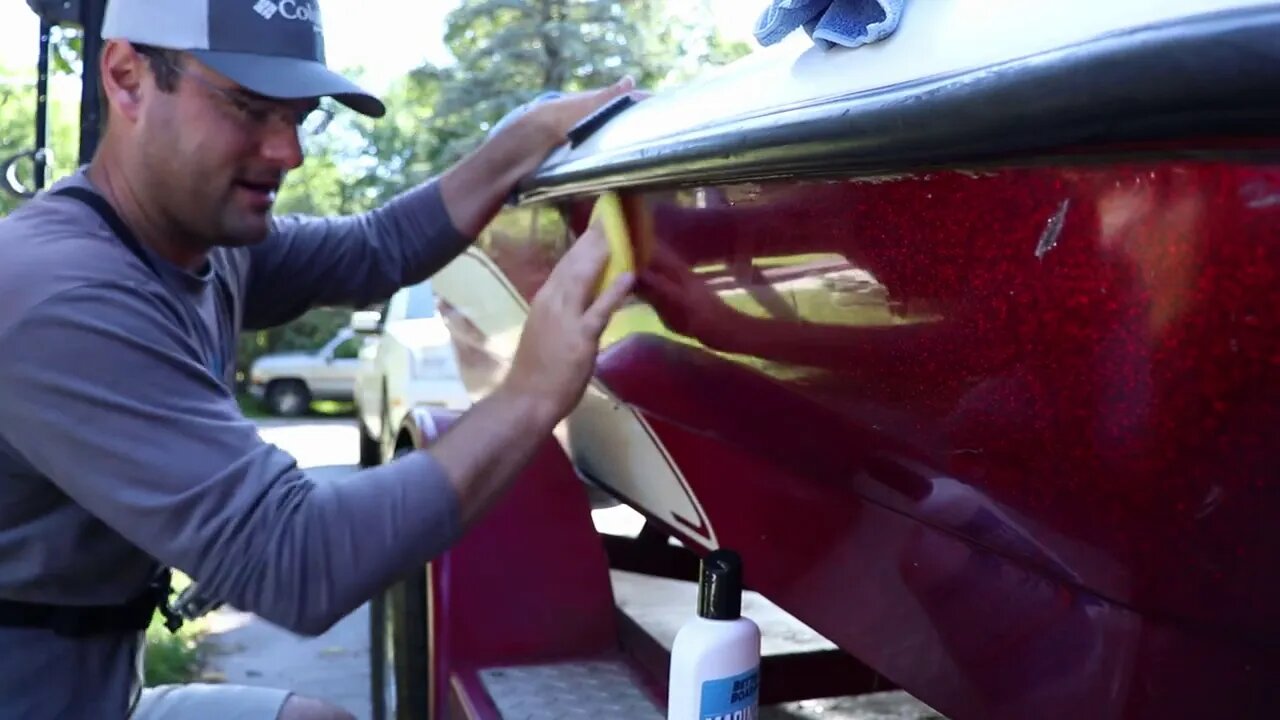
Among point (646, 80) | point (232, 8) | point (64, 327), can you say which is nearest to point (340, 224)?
point (232, 8)

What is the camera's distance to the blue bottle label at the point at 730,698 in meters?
1.43

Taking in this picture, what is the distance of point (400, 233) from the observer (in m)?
2.57

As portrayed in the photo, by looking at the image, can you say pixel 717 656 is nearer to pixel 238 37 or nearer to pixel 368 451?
pixel 238 37

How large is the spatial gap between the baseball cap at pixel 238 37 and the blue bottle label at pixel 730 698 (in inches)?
37.9

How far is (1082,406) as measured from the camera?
1183mm

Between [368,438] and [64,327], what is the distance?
19.6 ft

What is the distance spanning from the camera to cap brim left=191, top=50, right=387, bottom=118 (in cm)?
165

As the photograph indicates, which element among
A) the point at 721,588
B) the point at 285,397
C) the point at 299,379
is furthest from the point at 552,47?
the point at 721,588

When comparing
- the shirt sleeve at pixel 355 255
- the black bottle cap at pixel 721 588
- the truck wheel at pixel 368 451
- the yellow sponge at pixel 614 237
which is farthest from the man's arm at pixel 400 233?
the truck wheel at pixel 368 451

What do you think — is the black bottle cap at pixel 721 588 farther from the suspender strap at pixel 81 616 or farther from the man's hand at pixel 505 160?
the man's hand at pixel 505 160

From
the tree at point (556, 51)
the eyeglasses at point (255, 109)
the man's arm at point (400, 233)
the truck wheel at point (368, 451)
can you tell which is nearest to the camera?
the eyeglasses at point (255, 109)

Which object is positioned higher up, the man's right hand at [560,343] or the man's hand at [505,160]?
the man's hand at [505,160]

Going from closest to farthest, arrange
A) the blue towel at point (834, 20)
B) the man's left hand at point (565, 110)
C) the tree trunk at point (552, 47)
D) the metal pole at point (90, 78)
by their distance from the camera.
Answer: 1. the blue towel at point (834, 20)
2. the man's left hand at point (565, 110)
3. the metal pole at point (90, 78)
4. the tree trunk at point (552, 47)

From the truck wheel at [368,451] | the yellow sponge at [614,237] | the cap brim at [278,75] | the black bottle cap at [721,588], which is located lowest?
the truck wheel at [368,451]
